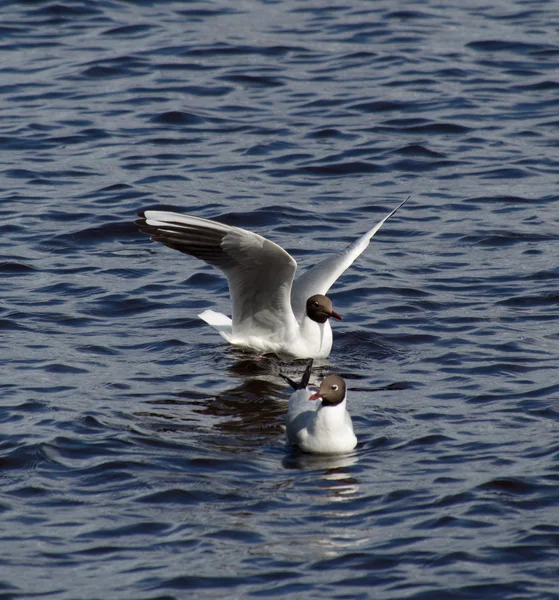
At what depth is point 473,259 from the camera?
40.4 ft

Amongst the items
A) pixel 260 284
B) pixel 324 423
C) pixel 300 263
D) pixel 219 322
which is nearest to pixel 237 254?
pixel 260 284

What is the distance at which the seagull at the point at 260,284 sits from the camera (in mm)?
9797

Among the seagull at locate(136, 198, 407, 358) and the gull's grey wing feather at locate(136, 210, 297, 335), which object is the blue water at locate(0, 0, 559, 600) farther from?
the gull's grey wing feather at locate(136, 210, 297, 335)

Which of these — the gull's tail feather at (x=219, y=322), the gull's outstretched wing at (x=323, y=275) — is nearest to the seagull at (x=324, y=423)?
the gull's tail feather at (x=219, y=322)

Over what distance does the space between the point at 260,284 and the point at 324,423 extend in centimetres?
260

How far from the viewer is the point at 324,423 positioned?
7965 mm

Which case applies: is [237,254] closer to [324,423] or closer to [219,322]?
[219,322]

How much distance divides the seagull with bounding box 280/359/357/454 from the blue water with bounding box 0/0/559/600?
152mm

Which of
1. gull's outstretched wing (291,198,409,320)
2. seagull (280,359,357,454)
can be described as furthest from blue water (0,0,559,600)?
gull's outstretched wing (291,198,409,320)

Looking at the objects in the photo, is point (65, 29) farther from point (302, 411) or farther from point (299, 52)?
point (302, 411)

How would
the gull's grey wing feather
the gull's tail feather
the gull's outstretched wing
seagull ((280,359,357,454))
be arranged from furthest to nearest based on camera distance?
the gull's outstretched wing
the gull's tail feather
the gull's grey wing feather
seagull ((280,359,357,454))

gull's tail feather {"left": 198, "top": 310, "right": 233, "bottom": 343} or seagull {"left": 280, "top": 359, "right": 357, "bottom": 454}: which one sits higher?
seagull {"left": 280, "top": 359, "right": 357, "bottom": 454}

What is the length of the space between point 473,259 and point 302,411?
4594mm

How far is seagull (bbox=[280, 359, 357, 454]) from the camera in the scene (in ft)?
26.2
